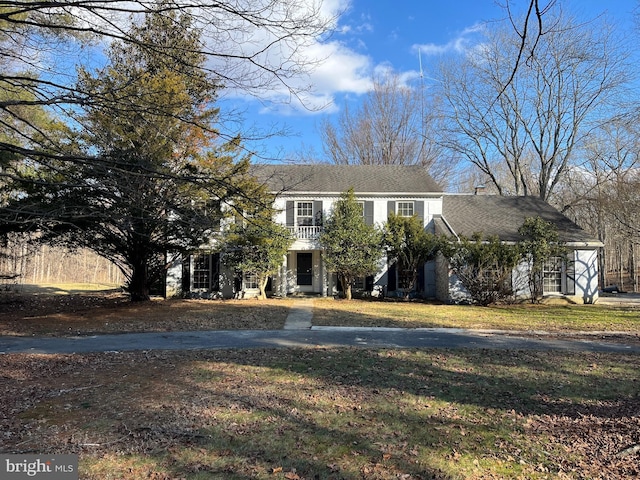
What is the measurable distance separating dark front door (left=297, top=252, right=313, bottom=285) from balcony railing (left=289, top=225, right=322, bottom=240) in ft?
4.34

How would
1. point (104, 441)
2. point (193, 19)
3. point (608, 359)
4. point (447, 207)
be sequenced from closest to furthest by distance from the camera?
point (104, 441)
point (193, 19)
point (608, 359)
point (447, 207)

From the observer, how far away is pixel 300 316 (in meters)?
13.3

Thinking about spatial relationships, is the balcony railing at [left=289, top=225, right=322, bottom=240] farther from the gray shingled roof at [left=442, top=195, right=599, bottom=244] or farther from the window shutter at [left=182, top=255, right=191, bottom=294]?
the gray shingled roof at [left=442, top=195, right=599, bottom=244]

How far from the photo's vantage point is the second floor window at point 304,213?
66.7ft

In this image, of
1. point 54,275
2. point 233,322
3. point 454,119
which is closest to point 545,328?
point 233,322

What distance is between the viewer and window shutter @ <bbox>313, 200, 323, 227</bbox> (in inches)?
797

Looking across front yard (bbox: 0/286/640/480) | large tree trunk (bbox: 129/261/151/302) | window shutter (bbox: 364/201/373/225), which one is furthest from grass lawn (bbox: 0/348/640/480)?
window shutter (bbox: 364/201/373/225)

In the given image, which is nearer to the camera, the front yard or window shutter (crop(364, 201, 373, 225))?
the front yard

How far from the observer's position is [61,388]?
5.54 meters

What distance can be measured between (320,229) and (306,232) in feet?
2.26

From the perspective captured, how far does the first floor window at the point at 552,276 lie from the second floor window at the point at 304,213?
11.0 m

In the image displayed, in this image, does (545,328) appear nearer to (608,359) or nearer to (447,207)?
(608,359)

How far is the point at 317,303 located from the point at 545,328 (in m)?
8.52

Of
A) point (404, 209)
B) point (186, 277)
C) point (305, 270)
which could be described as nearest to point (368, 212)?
point (404, 209)
